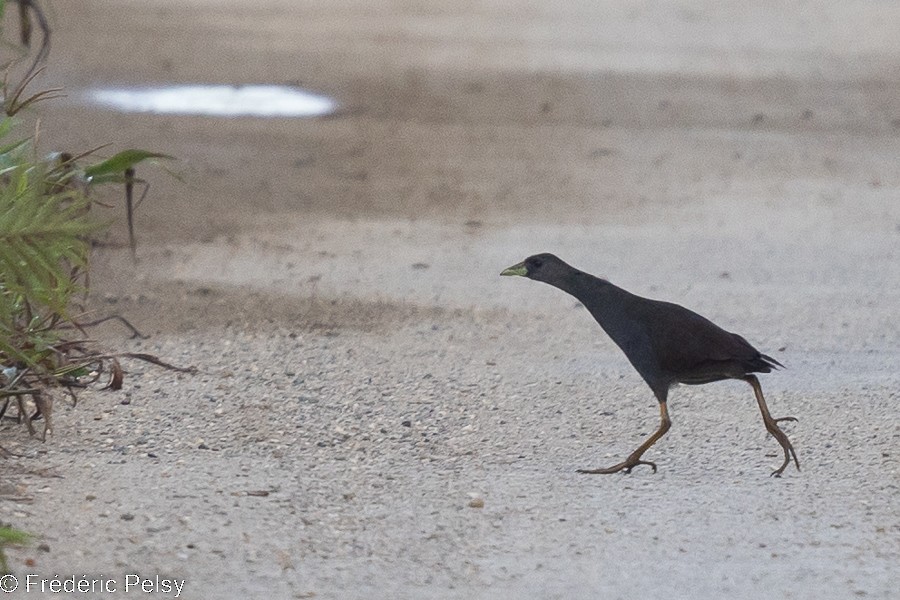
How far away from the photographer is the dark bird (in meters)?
3.59

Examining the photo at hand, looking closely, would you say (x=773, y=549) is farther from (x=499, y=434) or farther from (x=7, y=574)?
(x=7, y=574)

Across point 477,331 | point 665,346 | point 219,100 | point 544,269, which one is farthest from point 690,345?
point 219,100

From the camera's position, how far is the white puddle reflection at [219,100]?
391 inches

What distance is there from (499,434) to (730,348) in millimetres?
843

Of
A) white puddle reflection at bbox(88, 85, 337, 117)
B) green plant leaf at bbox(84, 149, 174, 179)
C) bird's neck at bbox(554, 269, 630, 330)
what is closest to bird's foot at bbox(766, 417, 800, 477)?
bird's neck at bbox(554, 269, 630, 330)

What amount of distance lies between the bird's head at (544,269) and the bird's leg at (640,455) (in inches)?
16.8

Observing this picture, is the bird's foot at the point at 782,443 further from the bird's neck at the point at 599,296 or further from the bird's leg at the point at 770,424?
the bird's neck at the point at 599,296

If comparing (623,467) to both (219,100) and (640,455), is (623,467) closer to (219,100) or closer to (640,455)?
(640,455)

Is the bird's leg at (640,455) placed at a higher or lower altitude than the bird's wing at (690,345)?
lower

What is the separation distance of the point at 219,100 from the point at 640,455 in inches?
282

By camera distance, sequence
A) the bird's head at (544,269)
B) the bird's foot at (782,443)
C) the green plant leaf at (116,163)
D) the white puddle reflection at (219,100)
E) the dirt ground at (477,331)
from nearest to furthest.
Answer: the dirt ground at (477,331) < the bird's foot at (782,443) < the bird's head at (544,269) < the green plant leaf at (116,163) < the white puddle reflection at (219,100)

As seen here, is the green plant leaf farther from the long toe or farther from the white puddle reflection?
the white puddle reflection

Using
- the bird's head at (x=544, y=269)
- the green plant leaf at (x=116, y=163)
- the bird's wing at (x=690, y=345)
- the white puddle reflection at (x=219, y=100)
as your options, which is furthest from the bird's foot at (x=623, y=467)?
the white puddle reflection at (x=219, y=100)

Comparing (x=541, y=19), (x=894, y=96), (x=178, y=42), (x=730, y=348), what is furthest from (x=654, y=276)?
(x=541, y=19)
